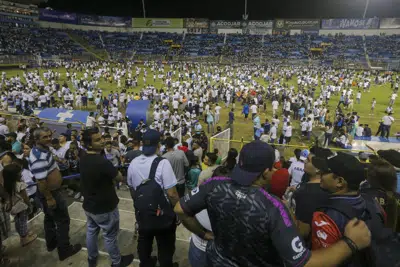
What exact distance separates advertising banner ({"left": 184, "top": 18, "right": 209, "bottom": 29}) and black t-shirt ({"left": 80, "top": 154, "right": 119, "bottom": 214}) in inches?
2514

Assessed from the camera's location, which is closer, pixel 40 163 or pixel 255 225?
pixel 255 225

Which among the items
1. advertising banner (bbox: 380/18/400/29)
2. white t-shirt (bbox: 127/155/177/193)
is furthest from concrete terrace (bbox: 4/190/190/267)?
advertising banner (bbox: 380/18/400/29)

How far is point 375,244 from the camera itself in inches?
73.0

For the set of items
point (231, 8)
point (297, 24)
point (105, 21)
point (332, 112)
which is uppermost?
point (231, 8)

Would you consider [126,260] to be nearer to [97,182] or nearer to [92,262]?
[92,262]

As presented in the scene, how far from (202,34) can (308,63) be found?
995 inches

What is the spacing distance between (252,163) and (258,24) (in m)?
63.4

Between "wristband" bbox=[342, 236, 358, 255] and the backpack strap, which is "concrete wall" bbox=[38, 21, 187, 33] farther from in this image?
"wristband" bbox=[342, 236, 358, 255]

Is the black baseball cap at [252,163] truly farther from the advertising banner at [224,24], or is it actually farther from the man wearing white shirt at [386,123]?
the advertising banner at [224,24]

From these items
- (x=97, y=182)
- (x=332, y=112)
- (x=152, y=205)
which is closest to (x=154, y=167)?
(x=152, y=205)

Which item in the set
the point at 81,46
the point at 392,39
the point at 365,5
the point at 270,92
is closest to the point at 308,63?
the point at 392,39

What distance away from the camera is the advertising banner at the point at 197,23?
62.2m

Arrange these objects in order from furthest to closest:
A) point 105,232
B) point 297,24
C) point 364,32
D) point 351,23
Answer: point 297,24, point 351,23, point 364,32, point 105,232

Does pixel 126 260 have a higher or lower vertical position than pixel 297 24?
lower
